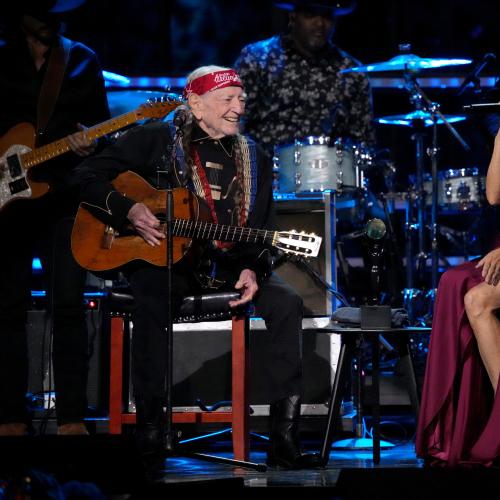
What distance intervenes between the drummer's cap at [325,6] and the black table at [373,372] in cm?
290

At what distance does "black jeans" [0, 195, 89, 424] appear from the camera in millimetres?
5402

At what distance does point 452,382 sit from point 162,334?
1379 millimetres

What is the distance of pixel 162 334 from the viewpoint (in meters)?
5.02

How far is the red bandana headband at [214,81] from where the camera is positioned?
5.31 meters

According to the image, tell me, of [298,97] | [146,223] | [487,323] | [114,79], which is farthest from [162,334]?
[298,97]

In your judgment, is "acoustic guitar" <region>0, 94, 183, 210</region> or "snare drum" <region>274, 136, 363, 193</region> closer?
"acoustic guitar" <region>0, 94, 183, 210</region>

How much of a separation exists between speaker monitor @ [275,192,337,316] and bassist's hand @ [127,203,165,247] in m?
1.41

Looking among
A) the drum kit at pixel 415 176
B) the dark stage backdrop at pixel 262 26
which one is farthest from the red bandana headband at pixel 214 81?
the dark stage backdrop at pixel 262 26

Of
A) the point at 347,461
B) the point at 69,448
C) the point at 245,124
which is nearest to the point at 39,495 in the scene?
the point at 69,448

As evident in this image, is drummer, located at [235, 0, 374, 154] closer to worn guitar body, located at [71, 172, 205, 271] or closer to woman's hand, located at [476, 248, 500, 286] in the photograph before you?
worn guitar body, located at [71, 172, 205, 271]

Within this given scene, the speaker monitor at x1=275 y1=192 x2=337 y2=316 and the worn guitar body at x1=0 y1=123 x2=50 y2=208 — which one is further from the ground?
the worn guitar body at x1=0 y1=123 x2=50 y2=208

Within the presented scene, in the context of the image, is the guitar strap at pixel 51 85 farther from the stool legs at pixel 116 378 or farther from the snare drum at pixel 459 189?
the snare drum at pixel 459 189

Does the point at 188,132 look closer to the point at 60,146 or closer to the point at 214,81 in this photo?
the point at 214,81

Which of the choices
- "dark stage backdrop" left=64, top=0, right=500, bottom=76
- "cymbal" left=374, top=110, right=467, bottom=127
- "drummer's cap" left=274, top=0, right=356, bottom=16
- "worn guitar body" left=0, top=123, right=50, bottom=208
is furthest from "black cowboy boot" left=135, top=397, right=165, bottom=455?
"dark stage backdrop" left=64, top=0, right=500, bottom=76
